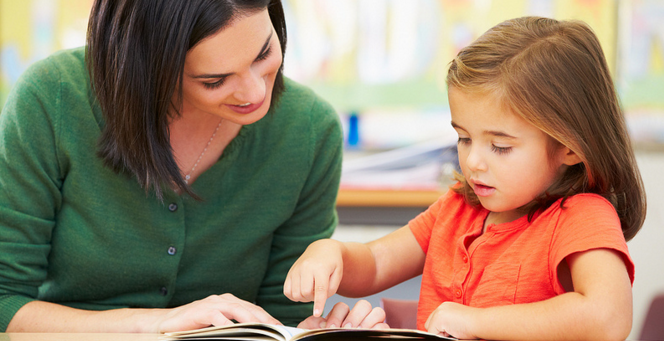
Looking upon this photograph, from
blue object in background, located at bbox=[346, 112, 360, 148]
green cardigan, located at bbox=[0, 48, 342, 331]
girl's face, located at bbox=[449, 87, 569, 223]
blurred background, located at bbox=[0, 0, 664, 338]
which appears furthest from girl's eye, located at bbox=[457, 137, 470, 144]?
blue object in background, located at bbox=[346, 112, 360, 148]

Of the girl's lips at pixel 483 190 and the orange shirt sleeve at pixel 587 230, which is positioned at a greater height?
the girl's lips at pixel 483 190

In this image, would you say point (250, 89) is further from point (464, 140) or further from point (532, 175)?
point (532, 175)

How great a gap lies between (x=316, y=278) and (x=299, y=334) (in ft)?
0.53

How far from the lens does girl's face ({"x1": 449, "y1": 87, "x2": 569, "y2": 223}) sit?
0.84 m

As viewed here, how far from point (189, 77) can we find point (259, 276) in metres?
0.46

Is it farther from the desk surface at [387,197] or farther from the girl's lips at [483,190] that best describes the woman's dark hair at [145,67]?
the desk surface at [387,197]

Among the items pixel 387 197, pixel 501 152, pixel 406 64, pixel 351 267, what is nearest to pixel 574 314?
pixel 501 152

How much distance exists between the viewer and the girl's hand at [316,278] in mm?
832

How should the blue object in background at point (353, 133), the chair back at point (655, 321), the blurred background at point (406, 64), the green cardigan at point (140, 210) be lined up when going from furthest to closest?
the blue object in background at point (353, 133) < the blurred background at point (406, 64) < the chair back at point (655, 321) < the green cardigan at point (140, 210)

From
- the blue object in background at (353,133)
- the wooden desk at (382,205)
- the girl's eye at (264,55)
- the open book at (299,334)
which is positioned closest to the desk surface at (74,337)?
the open book at (299,334)

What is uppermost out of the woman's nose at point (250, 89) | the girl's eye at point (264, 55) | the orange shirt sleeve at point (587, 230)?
the girl's eye at point (264, 55)

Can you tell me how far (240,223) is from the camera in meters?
1.17

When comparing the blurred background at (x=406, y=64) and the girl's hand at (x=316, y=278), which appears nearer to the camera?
the girl's hand at (x=316, y=278)

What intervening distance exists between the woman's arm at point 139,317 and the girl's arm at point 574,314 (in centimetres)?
27
